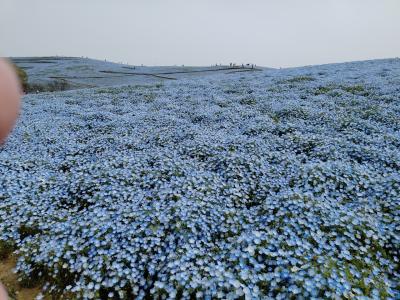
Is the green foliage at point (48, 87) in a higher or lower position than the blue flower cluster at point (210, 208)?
lower

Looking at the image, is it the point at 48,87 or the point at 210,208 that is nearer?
the point at 210,208

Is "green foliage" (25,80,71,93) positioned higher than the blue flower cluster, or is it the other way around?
the blue flower cluster

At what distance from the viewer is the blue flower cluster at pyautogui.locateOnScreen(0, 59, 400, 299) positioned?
229 inches

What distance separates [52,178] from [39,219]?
238 centimetres

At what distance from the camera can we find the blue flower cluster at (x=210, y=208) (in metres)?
5.82

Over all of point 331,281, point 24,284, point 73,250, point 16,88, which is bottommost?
point 24,284

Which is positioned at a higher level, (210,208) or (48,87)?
(210,208)

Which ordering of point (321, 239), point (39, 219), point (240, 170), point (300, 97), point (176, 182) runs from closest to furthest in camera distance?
point (321, 239), point (39, 219), point (176, 182), point (240, 170), point (300, 97)

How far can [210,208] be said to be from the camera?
7961 millimetres

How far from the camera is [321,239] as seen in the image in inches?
257

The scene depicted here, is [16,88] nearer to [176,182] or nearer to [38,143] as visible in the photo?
[176,182]

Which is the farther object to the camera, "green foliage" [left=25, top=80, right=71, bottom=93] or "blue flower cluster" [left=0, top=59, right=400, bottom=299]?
"green foliage" [left=25, top=80, right=71, bottom=93]

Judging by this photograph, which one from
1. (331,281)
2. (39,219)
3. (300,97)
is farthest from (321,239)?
(300,97)

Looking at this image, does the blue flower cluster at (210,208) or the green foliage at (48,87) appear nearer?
the blue flower cluster at (210,208)
